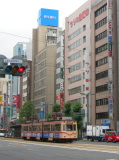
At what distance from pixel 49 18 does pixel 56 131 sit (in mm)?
89559

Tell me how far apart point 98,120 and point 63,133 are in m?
35.9

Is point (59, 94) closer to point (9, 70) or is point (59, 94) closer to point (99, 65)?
point (99, 65)

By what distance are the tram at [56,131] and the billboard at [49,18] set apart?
81.1m

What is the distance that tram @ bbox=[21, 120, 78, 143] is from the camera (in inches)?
1620

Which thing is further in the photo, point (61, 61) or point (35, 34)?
point (35, 34)

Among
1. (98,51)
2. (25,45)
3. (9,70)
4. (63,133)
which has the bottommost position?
(63,133)

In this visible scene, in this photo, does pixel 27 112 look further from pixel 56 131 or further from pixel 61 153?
pixel 61 153

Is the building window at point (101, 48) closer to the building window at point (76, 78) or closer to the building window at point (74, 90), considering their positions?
the building window at point (76, 78)

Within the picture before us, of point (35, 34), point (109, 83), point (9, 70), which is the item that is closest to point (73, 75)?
point (109, 83)

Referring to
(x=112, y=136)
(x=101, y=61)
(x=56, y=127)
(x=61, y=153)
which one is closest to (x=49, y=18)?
(x=101, y=61)

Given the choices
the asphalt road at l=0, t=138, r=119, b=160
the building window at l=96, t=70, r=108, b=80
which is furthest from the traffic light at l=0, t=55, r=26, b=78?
the building window at l=96, t=70, r=108, b=80

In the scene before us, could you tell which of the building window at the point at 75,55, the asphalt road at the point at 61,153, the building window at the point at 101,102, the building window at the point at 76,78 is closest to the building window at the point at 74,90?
the building window at the point at 76,78

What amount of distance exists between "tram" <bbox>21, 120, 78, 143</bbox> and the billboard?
81119 mm

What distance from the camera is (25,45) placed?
475 feet
